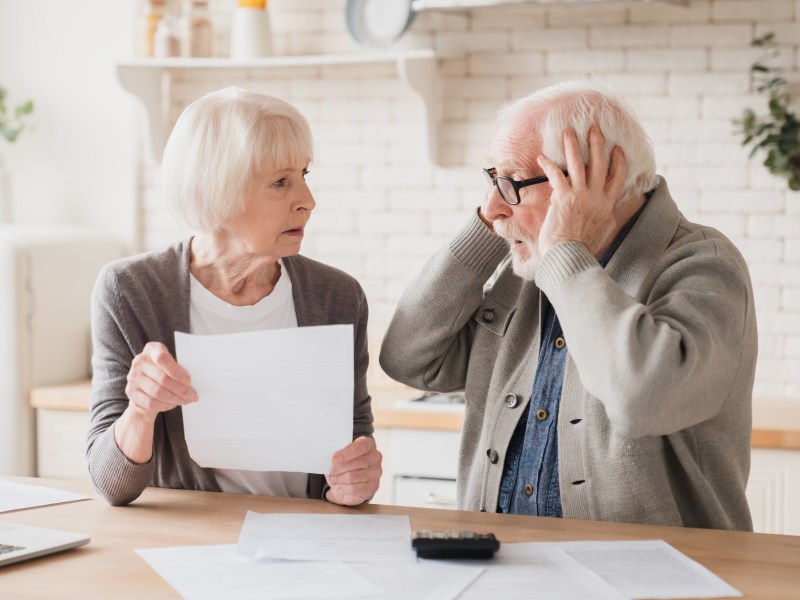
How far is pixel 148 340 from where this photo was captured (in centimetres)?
196

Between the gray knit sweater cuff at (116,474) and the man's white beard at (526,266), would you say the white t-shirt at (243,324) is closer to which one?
the gray knit sweater cuff at (116,474)

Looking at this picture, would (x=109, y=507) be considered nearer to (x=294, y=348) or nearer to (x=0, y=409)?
(x=294, y=348)

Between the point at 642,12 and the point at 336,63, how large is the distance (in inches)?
39.7

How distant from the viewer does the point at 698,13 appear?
322cm

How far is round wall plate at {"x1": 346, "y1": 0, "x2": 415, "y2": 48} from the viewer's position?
3.42m

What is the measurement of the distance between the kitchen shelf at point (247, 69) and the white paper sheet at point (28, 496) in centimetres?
188

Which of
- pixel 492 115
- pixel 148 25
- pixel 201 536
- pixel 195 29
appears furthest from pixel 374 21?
pixel 201 536

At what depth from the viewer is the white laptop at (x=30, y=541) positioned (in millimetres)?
1482

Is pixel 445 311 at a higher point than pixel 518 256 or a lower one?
lower

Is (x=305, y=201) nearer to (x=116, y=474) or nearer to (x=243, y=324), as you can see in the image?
(x=243, y=324)

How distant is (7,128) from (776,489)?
2.94 meters

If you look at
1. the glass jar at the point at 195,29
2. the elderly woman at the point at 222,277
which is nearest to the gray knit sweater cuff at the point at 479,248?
the elderly woman at the point at 222,277

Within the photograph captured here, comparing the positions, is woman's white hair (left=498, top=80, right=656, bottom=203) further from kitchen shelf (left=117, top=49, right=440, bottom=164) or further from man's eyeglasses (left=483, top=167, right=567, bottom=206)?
kitchen shelf (left=117, top=49, right=440, bottom=164)

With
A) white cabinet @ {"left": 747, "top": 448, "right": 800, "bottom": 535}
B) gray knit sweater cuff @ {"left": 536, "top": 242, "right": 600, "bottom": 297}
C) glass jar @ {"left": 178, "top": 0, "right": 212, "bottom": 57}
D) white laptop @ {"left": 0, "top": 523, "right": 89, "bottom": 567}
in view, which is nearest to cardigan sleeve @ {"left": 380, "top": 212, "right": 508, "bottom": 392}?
gray knit sweater cuff @ {"left": 536, "top": 242, "right": 600, "bottom": 297}
